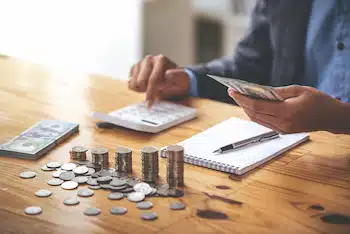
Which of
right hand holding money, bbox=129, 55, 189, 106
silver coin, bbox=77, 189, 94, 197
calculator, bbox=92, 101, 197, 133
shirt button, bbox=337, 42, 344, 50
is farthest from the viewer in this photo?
shirt button, bbox=337, 42, 344, 50

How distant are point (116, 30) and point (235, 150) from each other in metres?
2.47

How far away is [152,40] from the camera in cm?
407

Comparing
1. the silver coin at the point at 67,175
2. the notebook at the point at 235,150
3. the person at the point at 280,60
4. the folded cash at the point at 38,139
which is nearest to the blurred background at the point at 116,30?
the person at the point at 280,60

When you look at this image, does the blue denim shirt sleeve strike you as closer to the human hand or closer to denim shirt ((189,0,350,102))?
denim shirt ((189,0,350,102))

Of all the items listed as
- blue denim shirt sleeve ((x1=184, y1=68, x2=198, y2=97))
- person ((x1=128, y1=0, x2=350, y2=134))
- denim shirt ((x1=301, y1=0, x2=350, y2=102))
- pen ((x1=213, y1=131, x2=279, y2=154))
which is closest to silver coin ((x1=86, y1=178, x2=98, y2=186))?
pen ((x1=213, y1=131, x2=279, y2=154))

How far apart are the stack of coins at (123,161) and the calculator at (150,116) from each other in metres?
0.24

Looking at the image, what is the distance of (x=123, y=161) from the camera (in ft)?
4.03

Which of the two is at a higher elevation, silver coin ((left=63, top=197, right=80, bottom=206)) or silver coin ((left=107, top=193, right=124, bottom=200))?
silver coin ((left=107, top=193, right=124, bottom=200))

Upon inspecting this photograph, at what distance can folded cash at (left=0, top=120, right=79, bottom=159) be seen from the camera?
1.32 meters

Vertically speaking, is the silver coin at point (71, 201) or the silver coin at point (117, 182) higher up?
the silver coin at point (117, 182)

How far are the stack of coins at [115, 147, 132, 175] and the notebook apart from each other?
10 centimetres

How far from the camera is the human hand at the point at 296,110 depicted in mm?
1281

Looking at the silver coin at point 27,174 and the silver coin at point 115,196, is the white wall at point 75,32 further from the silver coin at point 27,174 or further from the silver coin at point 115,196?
the silver coin at point 115,196

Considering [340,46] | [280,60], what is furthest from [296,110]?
[280,60]
